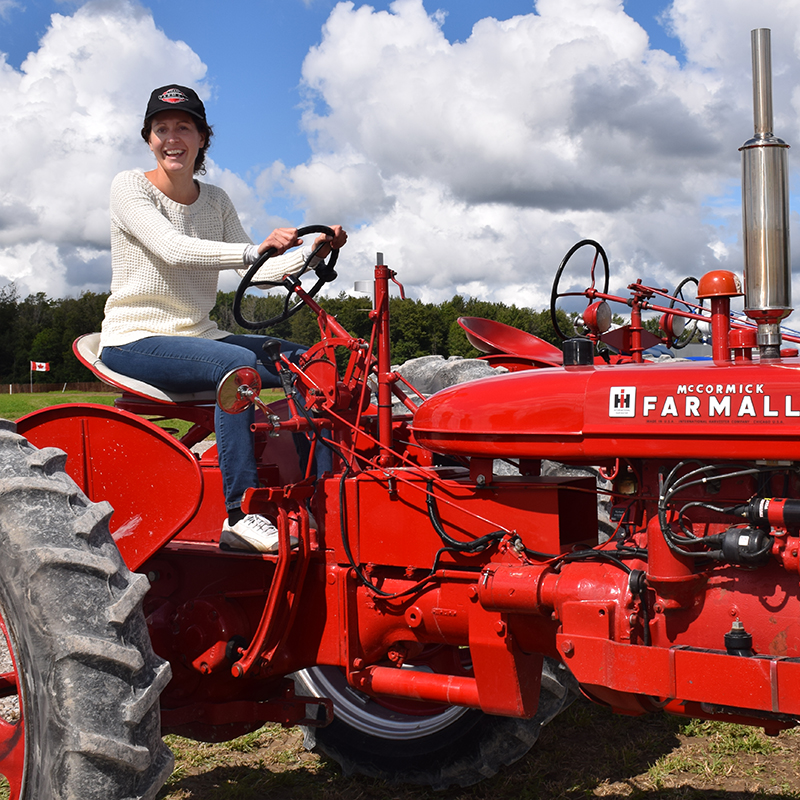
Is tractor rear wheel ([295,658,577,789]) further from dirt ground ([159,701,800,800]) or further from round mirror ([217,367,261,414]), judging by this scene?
round mirror ([217,367,261,414])

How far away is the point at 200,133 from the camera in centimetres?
321

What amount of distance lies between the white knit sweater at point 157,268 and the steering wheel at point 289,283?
0.04 meters

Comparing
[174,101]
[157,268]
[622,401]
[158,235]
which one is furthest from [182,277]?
[622,401]

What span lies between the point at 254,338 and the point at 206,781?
166 cm

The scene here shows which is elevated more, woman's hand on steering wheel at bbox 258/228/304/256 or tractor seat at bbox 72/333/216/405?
woman's hand on steering wheel at bbox 258/228/304/256

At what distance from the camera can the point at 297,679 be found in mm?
3570

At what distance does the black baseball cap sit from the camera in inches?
120

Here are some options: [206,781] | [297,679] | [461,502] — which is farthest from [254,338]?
[206,781]

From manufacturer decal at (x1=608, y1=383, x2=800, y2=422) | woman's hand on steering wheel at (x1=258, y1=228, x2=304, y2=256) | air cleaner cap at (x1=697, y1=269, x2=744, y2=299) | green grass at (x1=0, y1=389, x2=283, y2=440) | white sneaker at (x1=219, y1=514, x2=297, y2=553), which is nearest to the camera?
manufacturer decal at (x1=608, y1=383, x2=800, y2=422)

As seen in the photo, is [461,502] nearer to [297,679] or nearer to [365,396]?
[365,396]

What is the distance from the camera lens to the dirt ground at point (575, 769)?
3180 millimetres

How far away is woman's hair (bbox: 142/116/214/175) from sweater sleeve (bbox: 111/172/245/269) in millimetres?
207

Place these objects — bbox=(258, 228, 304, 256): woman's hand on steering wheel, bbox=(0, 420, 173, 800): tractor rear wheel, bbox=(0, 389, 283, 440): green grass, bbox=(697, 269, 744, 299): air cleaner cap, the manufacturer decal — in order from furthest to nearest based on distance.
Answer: bbox=(0, 389, 283, 440): green grass → bbox=(258, 228, 304, 256): woman's hand on steering wheel → bbox=(697, 269, 744, 299): air cleaner cap → bbox=(0, 420, 173, 800): tractor rear wheel → the manufacturer decal

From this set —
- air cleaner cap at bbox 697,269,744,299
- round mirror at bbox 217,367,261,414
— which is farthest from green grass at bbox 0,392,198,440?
air cleaner cap at bbox 697,269,744,299
